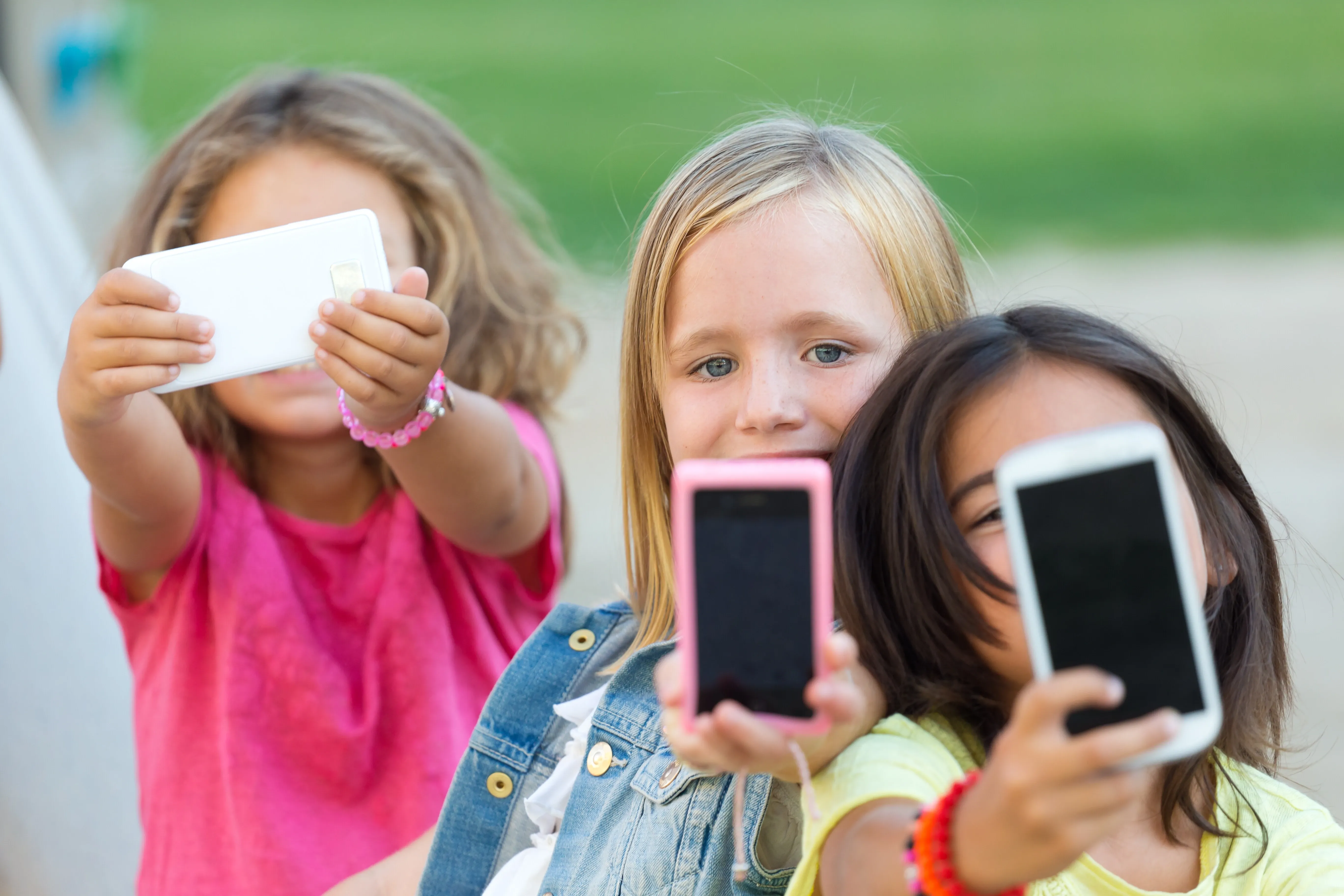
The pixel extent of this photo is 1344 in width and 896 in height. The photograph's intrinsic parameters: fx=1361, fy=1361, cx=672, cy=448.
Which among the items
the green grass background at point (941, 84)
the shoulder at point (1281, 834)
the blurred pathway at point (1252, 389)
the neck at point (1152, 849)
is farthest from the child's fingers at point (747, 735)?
the green grass background at point (941, 84)

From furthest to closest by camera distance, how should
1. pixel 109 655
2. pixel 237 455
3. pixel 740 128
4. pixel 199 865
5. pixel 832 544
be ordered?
pixel 109 655 → pixel 237 455 → pixel 199 865 → pixel 740 128 → pixel 832 544

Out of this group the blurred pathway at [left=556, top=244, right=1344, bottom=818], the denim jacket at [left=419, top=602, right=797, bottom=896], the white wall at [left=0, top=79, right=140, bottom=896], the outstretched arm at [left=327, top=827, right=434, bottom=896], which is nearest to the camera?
the denim jacket at [left=419, top=602, right=797, bottom=896]

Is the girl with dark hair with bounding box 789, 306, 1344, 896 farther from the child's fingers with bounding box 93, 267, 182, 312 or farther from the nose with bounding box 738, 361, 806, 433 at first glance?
the child's fingers with bounding box 93, 267, 182, 312

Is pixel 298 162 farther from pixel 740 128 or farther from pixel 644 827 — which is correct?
pixel 644 827

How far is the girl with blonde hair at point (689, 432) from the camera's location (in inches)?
49.8

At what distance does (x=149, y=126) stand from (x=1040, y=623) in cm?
831

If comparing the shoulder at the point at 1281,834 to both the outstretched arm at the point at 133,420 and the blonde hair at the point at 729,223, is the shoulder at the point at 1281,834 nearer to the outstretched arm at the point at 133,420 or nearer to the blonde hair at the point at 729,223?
the blonde hair at the point at 729,223

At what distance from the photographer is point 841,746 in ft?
3.39

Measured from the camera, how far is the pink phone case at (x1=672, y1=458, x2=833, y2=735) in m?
0.89

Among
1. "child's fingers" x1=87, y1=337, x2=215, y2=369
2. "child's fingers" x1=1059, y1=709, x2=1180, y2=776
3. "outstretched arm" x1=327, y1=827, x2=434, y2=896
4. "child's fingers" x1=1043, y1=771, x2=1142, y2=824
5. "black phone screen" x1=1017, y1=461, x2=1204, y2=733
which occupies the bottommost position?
"outstretched arm" x1=327, y1=827, x2=434, y2=896

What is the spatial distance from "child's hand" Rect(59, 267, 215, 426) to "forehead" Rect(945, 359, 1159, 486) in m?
0.80

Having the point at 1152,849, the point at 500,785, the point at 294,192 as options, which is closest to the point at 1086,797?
the point at 1152,849

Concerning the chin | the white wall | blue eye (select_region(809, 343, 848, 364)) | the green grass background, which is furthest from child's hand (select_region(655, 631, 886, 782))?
the green grass background

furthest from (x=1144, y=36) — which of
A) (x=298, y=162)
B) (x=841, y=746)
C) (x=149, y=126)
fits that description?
(x=841, y=746)
